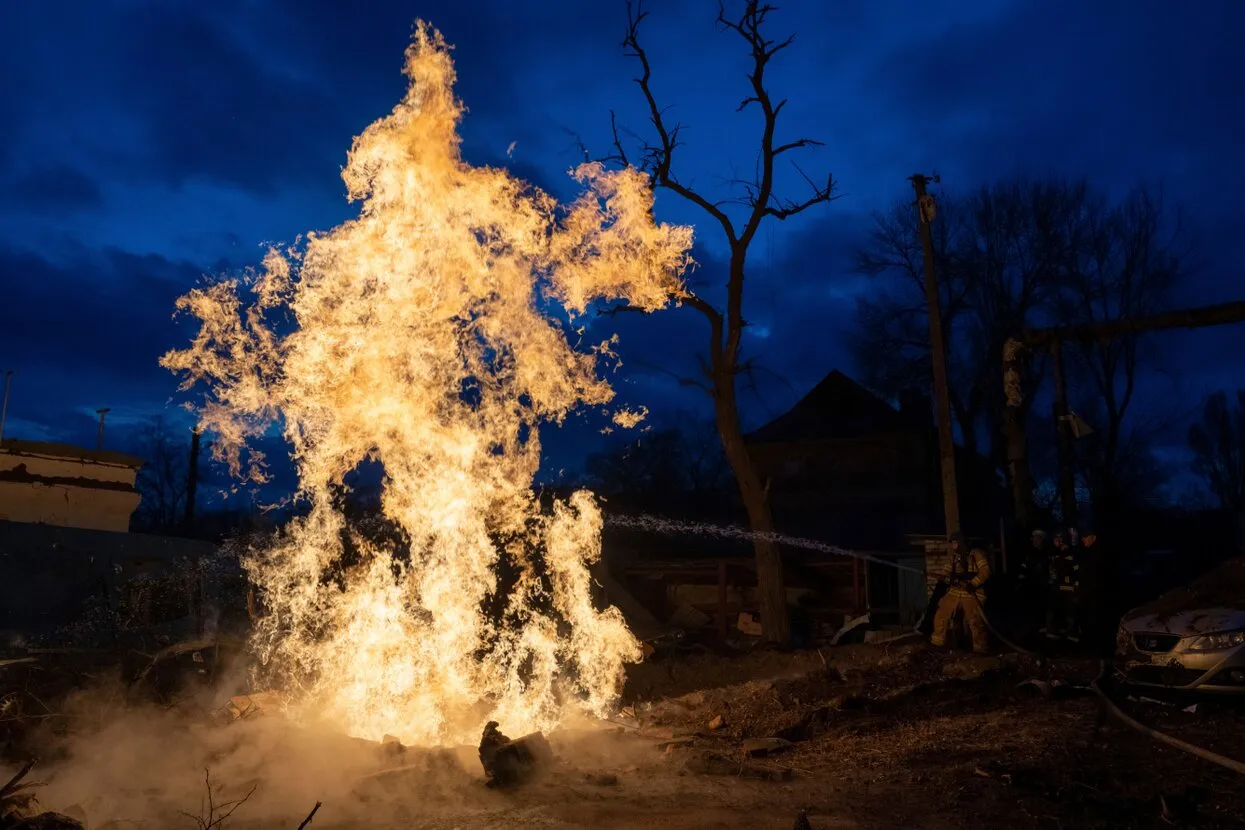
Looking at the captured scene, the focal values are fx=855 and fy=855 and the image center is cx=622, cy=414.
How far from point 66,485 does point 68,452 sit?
786 millimetres

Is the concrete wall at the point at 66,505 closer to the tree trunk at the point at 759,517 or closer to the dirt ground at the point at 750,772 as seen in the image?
the dirt ground at the point at 750,772

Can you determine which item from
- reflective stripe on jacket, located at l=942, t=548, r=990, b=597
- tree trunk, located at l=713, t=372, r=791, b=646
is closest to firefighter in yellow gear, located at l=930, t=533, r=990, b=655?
reflective stripe on jacket, located at l=942, t=548, r=990, b=597

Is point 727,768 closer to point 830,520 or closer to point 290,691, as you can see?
point 290,691

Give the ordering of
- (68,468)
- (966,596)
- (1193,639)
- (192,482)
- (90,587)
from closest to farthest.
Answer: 1. (1193,639)
2. (966,596)
3. (90,587)
4. (68,468)
5. (192,482)

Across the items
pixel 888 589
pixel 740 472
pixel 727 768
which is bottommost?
pixel 727 768

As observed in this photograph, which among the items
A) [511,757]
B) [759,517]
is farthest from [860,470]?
[511,757]

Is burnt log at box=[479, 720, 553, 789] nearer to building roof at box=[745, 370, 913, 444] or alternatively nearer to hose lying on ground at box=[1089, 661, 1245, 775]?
hose lying on ground at box=[1089, 661, 1245, 775]

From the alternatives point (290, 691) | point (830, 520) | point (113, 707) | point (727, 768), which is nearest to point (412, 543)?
point (290, 691)

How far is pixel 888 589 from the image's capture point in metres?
18.5

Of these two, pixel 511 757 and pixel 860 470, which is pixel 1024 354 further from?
pixel 511 757

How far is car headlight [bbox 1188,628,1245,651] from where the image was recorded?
367 inches

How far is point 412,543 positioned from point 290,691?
2.20m

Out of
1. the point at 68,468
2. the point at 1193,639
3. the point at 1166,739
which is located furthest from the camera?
the point at 68,468

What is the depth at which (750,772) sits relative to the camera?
8.05 metres
